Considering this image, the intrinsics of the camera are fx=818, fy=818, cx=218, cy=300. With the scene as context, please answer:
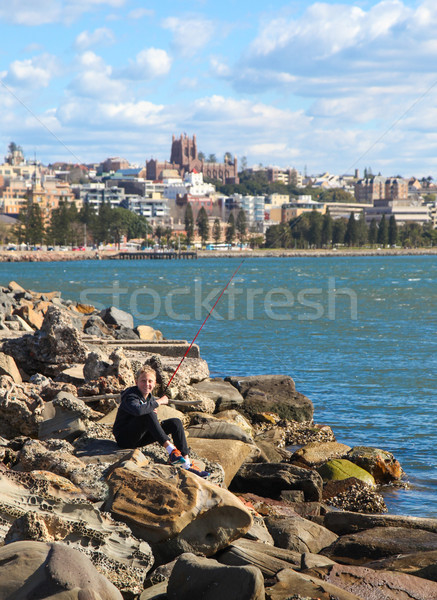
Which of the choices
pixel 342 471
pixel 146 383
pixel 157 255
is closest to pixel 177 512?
pixel 146 383

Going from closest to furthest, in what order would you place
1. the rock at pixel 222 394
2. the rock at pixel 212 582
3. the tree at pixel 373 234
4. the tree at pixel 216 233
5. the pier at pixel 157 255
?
the rock at pixel 212 582, the rock at pixel 222 394, the pier at pixel 157 255, the tree at pixel 216 233, the tree at pixel 373 234

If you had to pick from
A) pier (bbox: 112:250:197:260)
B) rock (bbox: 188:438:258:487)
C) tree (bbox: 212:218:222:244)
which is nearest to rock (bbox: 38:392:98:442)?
rock (bbox: 188:438:258:487)

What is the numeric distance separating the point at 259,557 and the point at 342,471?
10.9 feet

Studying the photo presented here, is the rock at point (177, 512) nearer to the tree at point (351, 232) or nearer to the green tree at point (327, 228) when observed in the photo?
the green tree at point (327, 228)

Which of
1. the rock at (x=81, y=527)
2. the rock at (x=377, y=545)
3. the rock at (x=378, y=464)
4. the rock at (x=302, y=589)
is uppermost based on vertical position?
the rock at (x=81, y=527)

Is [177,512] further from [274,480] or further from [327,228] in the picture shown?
[327,228]

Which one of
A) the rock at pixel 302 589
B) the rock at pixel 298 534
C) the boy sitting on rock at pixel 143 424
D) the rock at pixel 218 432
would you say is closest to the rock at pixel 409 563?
the rock at pixel 298 534

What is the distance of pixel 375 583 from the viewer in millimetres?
4926

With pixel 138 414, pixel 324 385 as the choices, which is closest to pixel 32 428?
pixel 138 414

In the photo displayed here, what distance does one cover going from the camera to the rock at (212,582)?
13.8ft

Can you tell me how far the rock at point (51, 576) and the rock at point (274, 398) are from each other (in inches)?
250

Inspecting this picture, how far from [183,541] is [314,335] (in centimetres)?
2078

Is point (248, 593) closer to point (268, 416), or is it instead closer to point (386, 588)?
point (386, 588)

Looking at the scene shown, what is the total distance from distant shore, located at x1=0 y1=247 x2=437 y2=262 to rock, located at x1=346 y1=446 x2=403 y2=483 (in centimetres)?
10902
